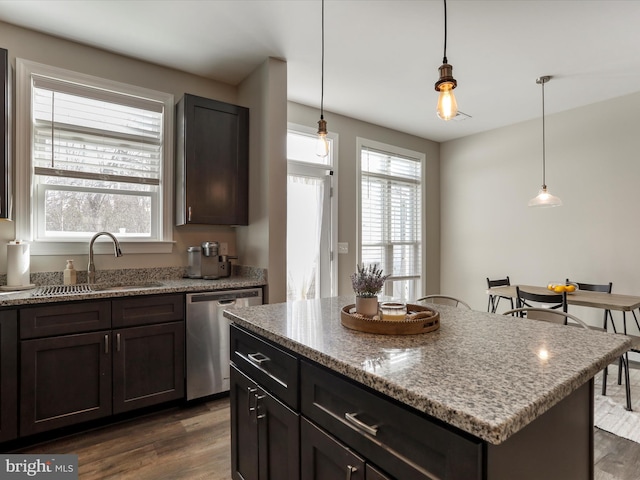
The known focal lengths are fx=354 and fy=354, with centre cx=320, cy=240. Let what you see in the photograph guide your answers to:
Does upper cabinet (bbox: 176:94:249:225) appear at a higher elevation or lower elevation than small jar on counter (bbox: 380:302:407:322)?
higher

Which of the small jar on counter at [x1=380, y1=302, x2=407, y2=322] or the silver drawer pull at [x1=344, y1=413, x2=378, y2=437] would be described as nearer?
the silver drawer pull at [x1=344, y1=413, x2=378, y2=437]

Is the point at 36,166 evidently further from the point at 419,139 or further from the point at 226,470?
the point at 419,139

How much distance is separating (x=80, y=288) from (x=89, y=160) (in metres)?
1.04

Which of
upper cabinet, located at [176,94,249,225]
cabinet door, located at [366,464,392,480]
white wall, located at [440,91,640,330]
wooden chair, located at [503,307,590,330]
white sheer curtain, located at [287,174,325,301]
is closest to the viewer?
cabinet door, located at [366,464,392,480]

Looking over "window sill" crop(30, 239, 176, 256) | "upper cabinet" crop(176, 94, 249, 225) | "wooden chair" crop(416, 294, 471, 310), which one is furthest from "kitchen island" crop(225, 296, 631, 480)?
"window sill" crop(30, 239, 176, 256)

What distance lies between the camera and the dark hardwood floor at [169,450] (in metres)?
1.93

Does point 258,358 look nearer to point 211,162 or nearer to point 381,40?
point 211,162

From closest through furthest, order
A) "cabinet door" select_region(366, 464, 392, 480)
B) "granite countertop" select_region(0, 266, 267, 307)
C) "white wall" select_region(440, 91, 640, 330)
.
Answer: "cabinet door" select_region(366, 464, 392, 480), "granite countertop" select_region(0, 266, 267, 307), "white wall" select_region(440, 91, 640, 330)

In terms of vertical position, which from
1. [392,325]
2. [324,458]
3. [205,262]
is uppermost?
[205,262]

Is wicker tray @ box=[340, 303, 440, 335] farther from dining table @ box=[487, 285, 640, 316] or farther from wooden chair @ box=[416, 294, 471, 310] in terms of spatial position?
dining table @ box=[487, 285, 640, 316]

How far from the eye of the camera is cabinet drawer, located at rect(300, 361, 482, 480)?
29.0 inches

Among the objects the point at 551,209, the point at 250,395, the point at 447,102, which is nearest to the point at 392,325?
the point at 250,395

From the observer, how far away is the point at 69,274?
265cm

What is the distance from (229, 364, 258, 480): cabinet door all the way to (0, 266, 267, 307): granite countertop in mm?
1155
